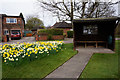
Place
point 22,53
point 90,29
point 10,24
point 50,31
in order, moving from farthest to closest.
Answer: point 10,24
point 50,31
point 90,29
point 22,53

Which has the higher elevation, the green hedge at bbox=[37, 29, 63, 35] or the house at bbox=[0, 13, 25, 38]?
the house at bbox=[0, 13, 25, 38]

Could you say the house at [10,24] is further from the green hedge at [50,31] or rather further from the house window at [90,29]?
the house window at [90,29]

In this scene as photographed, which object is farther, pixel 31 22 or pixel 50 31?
pixel 31 22

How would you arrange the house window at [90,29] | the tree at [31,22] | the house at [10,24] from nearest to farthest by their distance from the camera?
the house window at [90,29] → the house at [10,24] → the tree at [31,22]

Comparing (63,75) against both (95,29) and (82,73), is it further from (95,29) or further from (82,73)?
(95,29)

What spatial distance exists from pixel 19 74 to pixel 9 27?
89.9 feet

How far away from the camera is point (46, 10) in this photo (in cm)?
2483

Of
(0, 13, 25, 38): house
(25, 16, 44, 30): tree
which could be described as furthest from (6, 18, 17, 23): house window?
(25, 16, 44, 30): tree

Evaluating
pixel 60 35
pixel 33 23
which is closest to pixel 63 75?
pixel 60 35

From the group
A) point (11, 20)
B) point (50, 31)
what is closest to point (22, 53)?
point (50, 31)

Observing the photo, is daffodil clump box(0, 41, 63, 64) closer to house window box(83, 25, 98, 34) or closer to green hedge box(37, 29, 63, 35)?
house window box(83, 25, 98, 34)

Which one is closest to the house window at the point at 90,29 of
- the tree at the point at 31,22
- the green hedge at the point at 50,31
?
the green hedge at the point at 50,31

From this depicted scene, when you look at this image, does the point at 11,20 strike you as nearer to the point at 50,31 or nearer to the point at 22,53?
the point at 50,31

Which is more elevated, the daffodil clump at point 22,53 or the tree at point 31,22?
the tree at point 31,22
